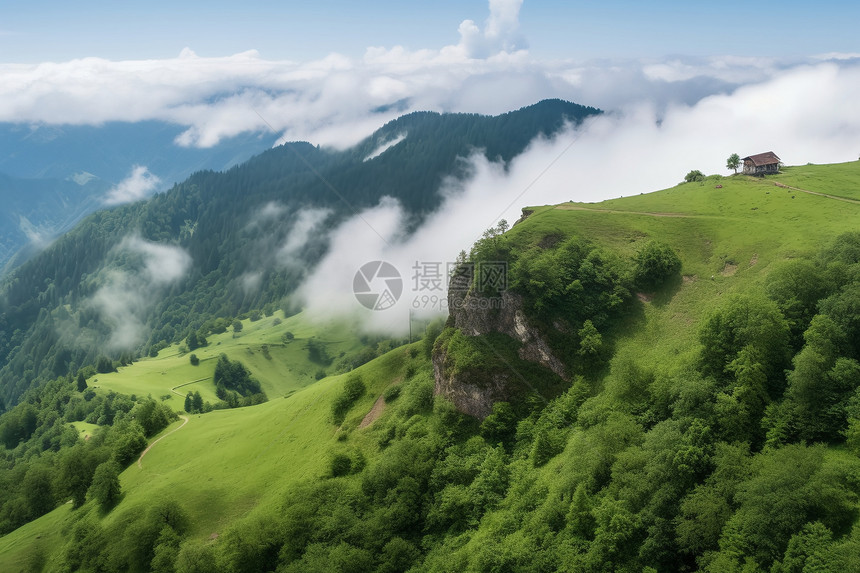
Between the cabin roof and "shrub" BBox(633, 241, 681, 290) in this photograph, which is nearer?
"shrub" BBox(633, 241, 681, 290)

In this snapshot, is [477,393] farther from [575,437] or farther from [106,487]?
[106,487]

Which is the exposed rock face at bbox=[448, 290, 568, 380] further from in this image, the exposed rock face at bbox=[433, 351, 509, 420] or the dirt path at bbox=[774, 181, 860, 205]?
the dirt path at bbox=[774, 181, 860, 205]

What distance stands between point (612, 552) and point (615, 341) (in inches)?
1612

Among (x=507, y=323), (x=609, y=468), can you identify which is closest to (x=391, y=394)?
(x=507, y=323)

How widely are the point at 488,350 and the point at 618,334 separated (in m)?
23.4

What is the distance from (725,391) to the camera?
68312 mm

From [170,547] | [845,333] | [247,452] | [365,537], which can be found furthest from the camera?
[247,452]

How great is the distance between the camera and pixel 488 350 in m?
99.3

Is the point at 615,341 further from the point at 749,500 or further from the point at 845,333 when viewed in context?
the point at 749,500

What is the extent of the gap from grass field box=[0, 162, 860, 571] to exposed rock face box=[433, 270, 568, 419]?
11.9 m

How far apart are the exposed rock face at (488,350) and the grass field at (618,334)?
39.0 ft

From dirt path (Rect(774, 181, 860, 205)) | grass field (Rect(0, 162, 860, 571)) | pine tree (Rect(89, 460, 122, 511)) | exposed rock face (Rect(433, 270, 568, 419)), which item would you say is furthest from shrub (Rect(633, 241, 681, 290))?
pine tree (Rect(89, 460, 122, 511))

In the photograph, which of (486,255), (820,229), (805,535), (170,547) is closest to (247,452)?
(170,547)

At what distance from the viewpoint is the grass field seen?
94.3m
